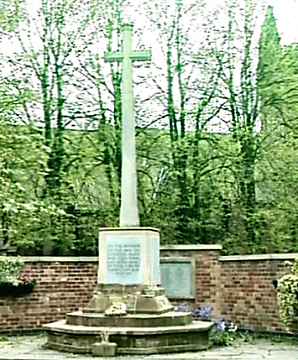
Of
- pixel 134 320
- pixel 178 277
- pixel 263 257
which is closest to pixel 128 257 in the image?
pixel 134 320

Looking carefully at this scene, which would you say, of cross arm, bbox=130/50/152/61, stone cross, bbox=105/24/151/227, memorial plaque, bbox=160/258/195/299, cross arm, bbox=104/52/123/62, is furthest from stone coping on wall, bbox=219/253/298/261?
cross arm, bbox=104/52/123/62

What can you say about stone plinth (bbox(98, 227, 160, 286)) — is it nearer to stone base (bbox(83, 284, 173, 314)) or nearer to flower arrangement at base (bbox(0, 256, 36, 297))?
stone base (bbox(83, 284, 173, 314))

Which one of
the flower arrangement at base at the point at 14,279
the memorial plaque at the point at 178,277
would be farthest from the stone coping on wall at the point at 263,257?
the flower arrangement at base at the point at 14,279

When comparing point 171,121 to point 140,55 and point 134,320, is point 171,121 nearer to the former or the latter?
point 140,55

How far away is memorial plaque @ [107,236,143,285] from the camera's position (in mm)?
11945

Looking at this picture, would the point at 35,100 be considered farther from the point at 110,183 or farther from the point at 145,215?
the point at 145,215

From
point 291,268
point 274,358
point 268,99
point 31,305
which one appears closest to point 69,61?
point 268,99

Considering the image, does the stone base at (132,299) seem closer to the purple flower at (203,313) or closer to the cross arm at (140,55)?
the purple flower at (203,313)

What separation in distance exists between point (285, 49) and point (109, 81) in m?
4.16

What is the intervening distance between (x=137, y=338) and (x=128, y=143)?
3195mm

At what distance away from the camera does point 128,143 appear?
12.3 metres

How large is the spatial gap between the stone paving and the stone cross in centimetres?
236

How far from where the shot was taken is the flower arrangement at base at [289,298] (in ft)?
37.9

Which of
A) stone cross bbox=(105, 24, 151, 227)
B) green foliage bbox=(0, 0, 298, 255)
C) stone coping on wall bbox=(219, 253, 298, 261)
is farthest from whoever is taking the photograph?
green foliage bbox=(0, 0, 298, 255)
